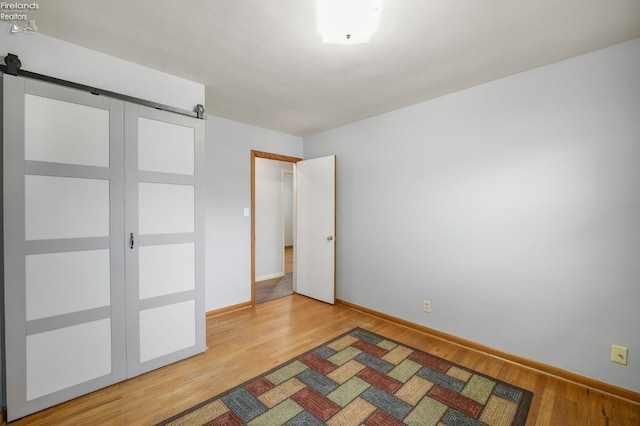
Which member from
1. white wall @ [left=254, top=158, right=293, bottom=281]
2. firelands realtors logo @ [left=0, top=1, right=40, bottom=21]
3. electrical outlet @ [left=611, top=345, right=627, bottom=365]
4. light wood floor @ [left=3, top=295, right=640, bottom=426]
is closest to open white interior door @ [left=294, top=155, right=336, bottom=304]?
light wood floor @ [left=3, top=295, right=640, bottom=426]

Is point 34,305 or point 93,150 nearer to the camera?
point 34,305

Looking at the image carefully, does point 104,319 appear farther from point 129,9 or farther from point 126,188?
point 129,9

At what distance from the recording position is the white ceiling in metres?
1.59

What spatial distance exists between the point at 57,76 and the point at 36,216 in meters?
1.01

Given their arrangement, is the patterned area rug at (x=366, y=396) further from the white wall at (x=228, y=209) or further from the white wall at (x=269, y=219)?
the white wall at (x=269, y=219)

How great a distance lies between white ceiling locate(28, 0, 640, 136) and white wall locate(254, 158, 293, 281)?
270cm

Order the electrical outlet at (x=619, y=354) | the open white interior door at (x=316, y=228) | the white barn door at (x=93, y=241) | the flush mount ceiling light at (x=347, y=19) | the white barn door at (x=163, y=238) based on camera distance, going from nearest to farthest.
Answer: the flush mount ceiling light at (x=347, y=19) < the white barn door at (x=93, y=241) < the electrical outlet at (x=619, y=354) < the white barn door at (x=163, y=238) < the open white interior door at (x=316, y=228)

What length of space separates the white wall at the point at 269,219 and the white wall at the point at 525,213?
102 inches

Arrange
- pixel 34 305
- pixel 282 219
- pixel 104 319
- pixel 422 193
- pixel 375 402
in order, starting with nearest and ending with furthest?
pixel 34 305 → pixel 375 402 → pixel 104 319 → pixel 422 193 → pixel 282 219

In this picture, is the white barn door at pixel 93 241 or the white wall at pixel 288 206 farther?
the white wall at pixel 288 206

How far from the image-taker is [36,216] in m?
1.78

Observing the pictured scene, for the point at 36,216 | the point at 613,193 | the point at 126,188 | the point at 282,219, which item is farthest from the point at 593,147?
the point at 282,219

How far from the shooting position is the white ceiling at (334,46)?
1.59m

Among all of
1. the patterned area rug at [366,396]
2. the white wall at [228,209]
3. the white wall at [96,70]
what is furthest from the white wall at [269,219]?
the patterned area rug at [366,396]
